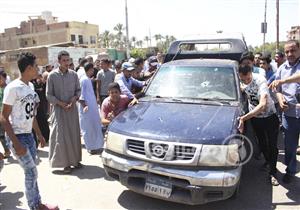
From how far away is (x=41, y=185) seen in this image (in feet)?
16.3

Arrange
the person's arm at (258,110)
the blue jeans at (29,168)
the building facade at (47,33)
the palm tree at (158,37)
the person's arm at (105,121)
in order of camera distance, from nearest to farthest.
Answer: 1. the blue jeans at (29,168)
2. the person's arm at (258,110)
3. the person's arm at (105,121)
4. the building facade at (47,33)
5. the palm tree at (158,37)

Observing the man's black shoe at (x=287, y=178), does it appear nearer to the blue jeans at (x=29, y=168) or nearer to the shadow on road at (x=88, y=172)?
the shadow on road at (x=88, y=172)

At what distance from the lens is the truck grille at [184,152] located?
3.61 m

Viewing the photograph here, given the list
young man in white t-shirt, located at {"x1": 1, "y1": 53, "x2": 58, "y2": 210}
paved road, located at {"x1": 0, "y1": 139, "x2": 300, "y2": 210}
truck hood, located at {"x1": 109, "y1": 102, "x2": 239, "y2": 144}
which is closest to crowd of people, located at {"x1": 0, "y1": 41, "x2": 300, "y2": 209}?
young man in white t-shirt, located at {"x1": 1, "y1": 53, "x2": 58, "y2": 210}

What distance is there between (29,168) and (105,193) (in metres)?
1.27

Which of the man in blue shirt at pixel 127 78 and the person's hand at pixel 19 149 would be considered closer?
the person's hand at pixel 19 149

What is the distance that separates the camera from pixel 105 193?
4594mm

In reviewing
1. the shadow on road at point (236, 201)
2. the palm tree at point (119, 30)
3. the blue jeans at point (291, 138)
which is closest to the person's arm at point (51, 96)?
the shadow on road at point (236, 201)

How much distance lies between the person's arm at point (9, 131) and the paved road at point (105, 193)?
3.65ft

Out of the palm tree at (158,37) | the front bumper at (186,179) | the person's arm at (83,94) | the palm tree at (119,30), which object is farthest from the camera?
the palm tree at (158,37)

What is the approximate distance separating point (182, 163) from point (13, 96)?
194 cm

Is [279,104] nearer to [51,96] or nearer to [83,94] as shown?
[83,94]

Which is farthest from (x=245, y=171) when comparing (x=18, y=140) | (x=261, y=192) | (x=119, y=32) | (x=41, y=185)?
(x=119, y=32)

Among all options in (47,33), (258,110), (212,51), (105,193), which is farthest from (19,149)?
(47,33)
